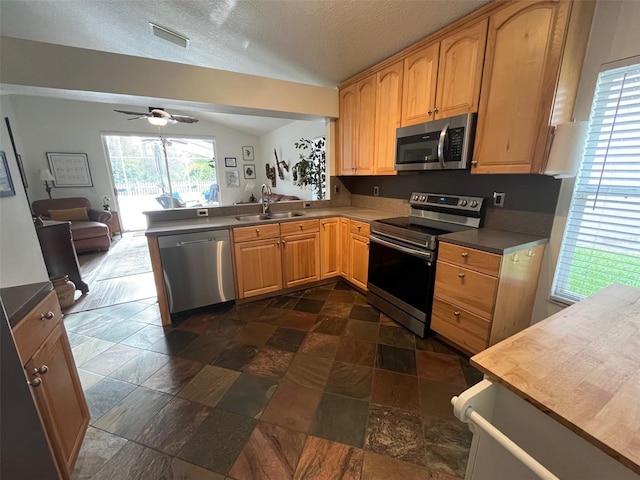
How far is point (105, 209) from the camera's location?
241 inches

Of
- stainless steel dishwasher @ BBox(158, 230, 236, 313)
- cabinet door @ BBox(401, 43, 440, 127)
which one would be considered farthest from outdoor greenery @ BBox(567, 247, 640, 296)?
stainless steel dishwasher @ BBox(158, 230, 236, 313)

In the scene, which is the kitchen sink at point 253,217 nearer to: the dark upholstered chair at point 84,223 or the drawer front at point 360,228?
the drawer front at point 360,228

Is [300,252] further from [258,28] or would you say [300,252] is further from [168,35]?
[168,35]

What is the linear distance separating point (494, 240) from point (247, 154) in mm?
7449

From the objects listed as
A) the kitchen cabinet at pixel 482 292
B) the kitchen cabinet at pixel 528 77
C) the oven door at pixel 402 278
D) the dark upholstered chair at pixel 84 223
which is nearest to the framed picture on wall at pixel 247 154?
the dark upholstered chair at pixel 84 223

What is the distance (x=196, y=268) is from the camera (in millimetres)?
2525

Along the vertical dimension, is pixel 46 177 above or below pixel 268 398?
above

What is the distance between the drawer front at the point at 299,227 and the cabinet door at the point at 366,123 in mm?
847

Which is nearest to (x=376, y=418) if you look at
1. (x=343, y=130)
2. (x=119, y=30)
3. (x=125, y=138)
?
(x=343, y=130)

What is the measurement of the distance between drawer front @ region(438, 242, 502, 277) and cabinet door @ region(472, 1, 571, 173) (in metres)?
0.60

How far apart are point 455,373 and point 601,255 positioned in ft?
3.99

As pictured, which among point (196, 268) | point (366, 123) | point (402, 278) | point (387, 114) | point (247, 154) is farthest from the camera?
point (247, 154)

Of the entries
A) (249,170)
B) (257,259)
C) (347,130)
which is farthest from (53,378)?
(249,170)

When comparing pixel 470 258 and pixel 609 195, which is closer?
pixel 609 195
